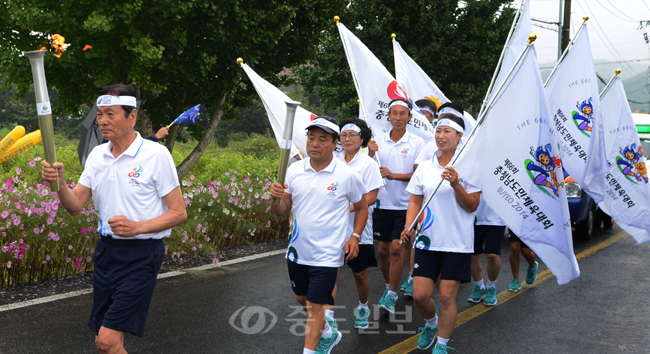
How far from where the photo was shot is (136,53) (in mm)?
10070

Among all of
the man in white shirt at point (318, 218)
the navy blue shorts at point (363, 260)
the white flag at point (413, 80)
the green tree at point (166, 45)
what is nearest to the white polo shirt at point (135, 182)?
the man in white shirt at point (318, 218)

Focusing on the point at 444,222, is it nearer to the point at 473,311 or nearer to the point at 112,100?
the point at 473,311

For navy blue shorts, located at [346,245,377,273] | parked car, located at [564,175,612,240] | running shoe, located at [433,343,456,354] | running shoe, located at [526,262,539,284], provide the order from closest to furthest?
running shoe, located at [433,343,456,354] < navy blue shorts, located at [346,245,377,273] < running shoe, located at [526,262,539,284] < parked car, located at [564,175,612,240]

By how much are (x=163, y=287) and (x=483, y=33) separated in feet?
Answer: 56.2

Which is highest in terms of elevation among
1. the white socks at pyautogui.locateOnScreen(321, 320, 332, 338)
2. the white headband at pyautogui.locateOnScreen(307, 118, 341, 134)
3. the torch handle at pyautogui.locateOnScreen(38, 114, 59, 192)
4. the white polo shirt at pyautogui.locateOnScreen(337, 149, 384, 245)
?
the torch handle at pyautogui.locateOnScreen(38, 114, 59, 192)

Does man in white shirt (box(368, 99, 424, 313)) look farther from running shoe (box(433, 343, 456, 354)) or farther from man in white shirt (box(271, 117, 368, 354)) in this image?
man in white shirt (box(271, 117, 368, 354))

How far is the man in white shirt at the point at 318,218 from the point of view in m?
4.14

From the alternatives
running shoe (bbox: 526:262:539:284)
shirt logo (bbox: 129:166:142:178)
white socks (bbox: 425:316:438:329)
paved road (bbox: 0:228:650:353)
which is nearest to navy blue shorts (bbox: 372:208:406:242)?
paved road (bbox: 0:228:650:353)

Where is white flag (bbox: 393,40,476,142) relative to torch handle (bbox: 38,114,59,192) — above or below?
above

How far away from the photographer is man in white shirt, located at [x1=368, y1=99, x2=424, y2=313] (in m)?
6.02

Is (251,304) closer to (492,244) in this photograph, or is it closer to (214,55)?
(492,244)

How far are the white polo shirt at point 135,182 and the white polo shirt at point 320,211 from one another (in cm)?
108

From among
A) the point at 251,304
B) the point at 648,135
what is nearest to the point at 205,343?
the point at 251,304

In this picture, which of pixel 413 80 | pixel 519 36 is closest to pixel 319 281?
pixel 413 80
